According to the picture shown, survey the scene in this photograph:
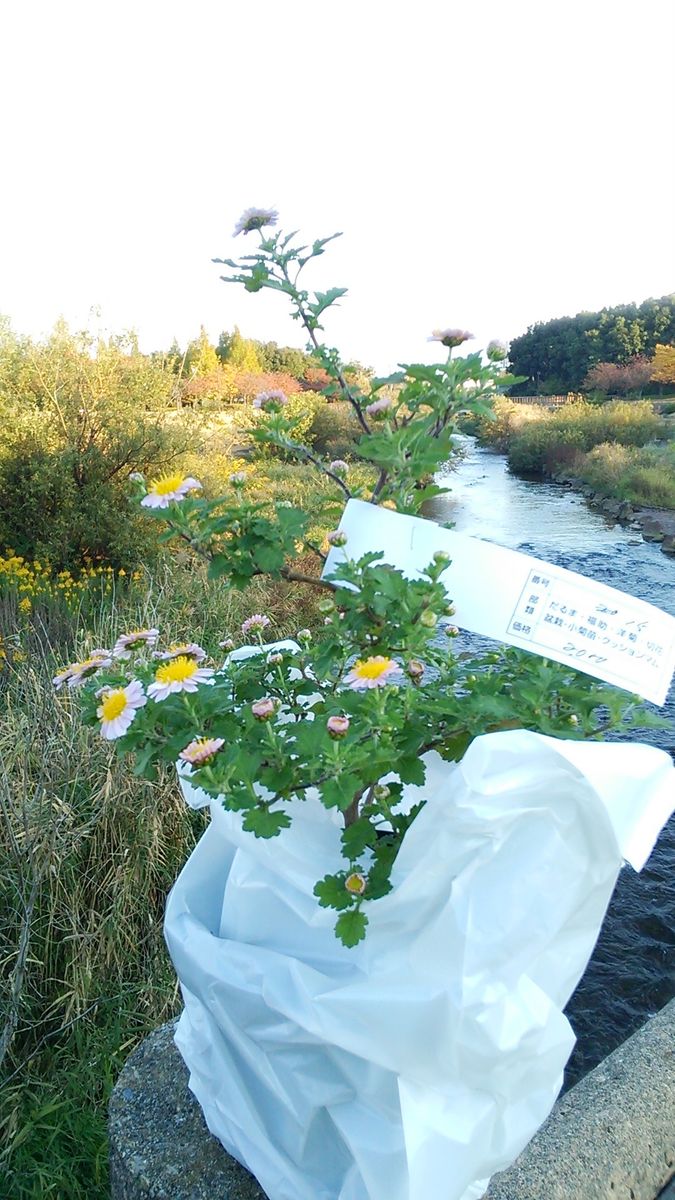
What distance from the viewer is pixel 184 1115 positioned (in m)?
1.41

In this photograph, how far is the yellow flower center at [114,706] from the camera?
101cm

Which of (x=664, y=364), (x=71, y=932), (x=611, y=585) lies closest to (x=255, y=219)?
(x=71, y=932)

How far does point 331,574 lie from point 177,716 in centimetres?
28

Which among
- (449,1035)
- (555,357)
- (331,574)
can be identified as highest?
(331,574)

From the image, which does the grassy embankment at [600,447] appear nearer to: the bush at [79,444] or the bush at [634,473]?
the bush at [634,473]

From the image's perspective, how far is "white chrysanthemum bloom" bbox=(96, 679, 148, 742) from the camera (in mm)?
981

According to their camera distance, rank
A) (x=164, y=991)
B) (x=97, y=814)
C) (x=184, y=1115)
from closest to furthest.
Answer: (x=184, y=1115) < (x=164, y=991) < (x=97, y=814)

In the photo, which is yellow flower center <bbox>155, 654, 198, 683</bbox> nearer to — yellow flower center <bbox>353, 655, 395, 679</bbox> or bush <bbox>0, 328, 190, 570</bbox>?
yellow flower center <bbox>353, 655, 395, 679</bbox>

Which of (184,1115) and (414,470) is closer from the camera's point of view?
(414,470)

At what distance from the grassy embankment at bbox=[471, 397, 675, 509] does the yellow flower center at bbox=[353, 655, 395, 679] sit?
13434 millimetres

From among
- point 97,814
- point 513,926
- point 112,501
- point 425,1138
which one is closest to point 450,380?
point 513,926

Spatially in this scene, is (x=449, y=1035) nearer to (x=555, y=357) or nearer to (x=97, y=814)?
(x=97, y=814)

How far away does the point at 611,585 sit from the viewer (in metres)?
9.03

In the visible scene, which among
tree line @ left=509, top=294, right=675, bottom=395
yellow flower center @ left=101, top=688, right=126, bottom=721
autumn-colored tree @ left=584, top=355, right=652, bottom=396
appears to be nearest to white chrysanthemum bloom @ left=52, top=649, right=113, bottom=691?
yellow flower center @ left=101, top=688, right=126, bottom=721
